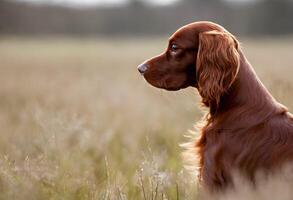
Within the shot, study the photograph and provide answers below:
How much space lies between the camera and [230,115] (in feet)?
10.9

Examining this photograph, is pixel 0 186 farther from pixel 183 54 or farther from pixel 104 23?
pixel 104 23

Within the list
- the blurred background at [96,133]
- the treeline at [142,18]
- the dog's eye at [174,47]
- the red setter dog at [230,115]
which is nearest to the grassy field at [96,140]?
the blurred background at [96,133]

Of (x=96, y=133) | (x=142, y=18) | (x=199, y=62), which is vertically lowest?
(x=142, y=18)

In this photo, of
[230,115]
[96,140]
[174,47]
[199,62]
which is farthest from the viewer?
[96,140]

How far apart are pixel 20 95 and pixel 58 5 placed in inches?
1136

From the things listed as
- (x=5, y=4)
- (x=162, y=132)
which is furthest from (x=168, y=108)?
(x=5, y=4)

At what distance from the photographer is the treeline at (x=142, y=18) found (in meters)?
34.4

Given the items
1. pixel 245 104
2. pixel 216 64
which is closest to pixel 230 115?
pixel 245 104

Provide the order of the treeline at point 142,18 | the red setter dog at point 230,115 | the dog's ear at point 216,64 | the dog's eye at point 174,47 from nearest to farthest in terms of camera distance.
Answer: the red setter dog at point 230,115 < the dog's ear at point 216,64 < the dog's eye at point 174,47 < the treeline at point 142,18

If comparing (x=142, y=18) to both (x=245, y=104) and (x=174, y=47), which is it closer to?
(x=174, y=47)

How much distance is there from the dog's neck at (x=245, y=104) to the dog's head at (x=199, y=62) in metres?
0.07

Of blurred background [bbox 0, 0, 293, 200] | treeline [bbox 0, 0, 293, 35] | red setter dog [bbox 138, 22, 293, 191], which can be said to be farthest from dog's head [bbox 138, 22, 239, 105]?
treeline [bbox 0, 0, 293, 35]

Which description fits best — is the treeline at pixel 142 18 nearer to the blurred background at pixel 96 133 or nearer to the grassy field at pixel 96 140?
the blurred background at pixel 96 133

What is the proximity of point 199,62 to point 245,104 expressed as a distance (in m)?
0.39
